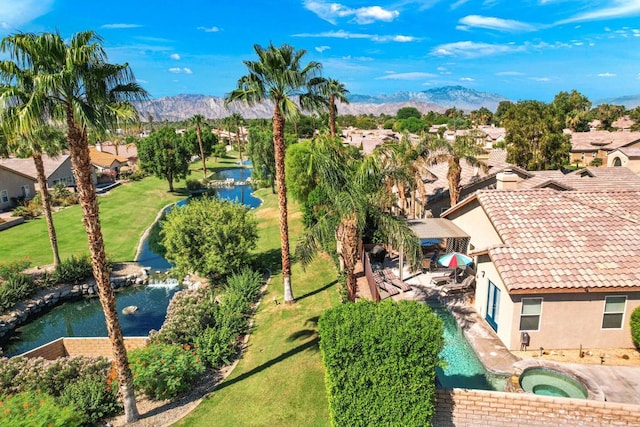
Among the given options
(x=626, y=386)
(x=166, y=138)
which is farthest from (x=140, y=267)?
(x=166, y=138)

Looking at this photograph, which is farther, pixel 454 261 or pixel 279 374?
pixel 454 261

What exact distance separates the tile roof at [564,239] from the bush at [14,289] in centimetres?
2829

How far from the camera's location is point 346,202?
13.4 meters

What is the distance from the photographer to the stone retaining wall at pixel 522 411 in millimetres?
10453

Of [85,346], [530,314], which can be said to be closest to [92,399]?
[85,346]

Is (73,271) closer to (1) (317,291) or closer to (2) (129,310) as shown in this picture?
(2) (129,310)

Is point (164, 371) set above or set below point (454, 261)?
below

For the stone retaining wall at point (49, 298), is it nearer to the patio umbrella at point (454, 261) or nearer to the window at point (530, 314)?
the patio umbrella at point (454, 261)

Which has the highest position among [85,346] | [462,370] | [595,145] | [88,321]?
[595,145]

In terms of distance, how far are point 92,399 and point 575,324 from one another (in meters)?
17.8

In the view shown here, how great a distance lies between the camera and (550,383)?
488 inches

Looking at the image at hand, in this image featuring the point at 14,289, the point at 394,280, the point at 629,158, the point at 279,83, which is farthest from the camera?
the point at 629,158

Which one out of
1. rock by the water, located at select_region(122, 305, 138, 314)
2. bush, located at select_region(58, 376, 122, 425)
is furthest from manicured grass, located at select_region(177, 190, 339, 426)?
rock by the water, located at select_region(122, 305, 138, 314)

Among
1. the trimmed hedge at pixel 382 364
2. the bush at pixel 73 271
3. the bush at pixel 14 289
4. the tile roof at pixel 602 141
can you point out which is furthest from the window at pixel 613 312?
the tile roof at pixel 602 141
